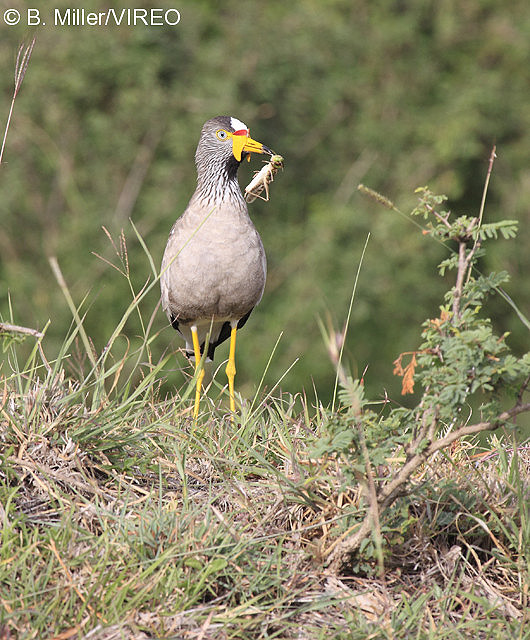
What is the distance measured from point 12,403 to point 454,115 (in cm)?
1227

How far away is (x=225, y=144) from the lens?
5.67m

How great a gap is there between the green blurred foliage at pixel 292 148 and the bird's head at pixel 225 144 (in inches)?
249

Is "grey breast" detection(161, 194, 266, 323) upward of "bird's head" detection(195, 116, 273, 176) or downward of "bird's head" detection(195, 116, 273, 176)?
downward

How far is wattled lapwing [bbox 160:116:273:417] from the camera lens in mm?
5078

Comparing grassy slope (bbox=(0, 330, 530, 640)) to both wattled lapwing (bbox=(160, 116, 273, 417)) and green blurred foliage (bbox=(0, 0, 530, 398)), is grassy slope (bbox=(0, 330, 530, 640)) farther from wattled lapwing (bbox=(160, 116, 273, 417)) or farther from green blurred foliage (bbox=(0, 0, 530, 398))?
green blurred foliage (bbox=(0, 0, 530, 398))

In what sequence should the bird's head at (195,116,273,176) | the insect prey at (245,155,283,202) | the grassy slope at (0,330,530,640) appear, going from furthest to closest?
the bird's head at (195,116,273,176) → the insect prey at (245,155,283,202) → the grassy slope at (0,330,530,640)

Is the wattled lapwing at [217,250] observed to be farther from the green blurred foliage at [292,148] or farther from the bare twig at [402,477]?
the green blurred foliage at [292,148]

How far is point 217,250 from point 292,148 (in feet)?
30.9

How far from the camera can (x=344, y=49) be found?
1418cm

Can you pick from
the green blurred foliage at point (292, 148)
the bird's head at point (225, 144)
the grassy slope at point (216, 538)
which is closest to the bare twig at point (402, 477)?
the grassy slope at point (216, 538)

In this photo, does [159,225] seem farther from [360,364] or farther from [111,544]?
[111,544]

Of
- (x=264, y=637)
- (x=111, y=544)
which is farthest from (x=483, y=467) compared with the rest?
(x=111, y=544)

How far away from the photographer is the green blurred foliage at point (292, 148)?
12641mm

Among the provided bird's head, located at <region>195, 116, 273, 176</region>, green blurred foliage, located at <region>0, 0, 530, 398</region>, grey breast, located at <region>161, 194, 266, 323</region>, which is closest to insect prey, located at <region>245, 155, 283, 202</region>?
grey breast, located at <region>161, 194, 266, 323</region>
